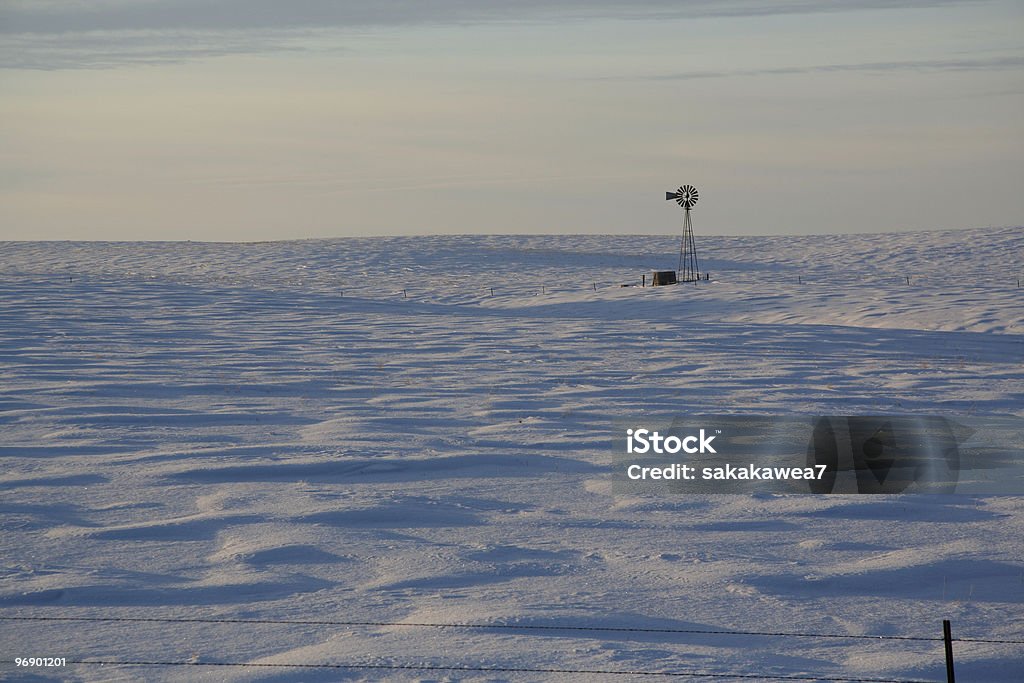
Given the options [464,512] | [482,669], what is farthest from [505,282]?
[482,669]

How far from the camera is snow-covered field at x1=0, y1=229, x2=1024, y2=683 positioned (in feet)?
20.7

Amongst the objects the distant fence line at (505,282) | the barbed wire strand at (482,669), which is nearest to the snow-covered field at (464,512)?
the barbed wire strand at (482,669)

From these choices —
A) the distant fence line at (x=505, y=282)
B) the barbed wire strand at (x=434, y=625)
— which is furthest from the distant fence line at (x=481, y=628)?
the distant fence line at (x=505, y=282)

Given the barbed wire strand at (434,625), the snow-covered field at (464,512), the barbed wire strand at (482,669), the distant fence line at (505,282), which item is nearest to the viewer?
the barbed wire strand at (482,669)

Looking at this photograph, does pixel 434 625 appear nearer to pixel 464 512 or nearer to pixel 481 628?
pixel 481 628

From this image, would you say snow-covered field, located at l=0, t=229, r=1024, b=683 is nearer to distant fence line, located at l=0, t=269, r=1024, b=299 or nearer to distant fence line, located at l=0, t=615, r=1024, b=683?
distant fence line, located at l=0, t=615, r=1024, b=683

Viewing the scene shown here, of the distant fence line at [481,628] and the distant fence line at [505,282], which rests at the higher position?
the distant fence line at [505,282]

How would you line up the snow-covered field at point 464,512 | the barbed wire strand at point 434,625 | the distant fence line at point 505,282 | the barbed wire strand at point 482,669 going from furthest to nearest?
1. the distant fence line at point 505,282
2. the barbed wire strand at point 434,625
3. the snow-covered field at point 464,512
4. the barbed wire strand at point 482,669

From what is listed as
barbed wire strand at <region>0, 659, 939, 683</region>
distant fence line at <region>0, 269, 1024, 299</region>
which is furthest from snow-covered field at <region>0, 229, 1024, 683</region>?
distant fence line at <region>0, 269, 1024, 299</region>

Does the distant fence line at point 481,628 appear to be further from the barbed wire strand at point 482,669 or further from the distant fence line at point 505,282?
the distant fence line at point 505,282

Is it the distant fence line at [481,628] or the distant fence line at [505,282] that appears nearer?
the distant fence line at [481,628]

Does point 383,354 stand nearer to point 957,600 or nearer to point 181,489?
point 181,489

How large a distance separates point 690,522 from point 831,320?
18.5m

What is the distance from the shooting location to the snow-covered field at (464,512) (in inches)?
249
